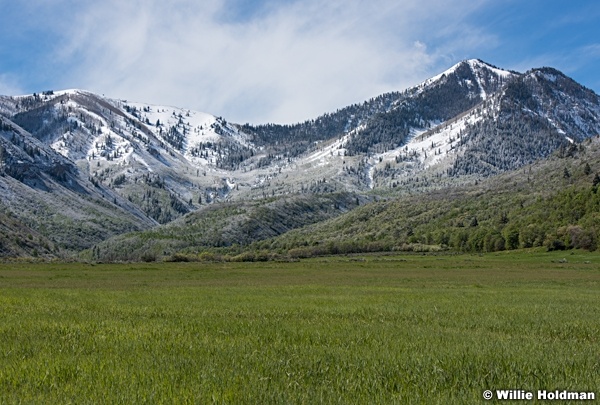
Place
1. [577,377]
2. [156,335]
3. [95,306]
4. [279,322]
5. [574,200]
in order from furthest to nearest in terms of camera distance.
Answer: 1. [574,200]
2. [95,306]
3. [279,322]
4. [156,335]
5. [577,377]

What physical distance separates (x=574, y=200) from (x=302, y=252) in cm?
9599

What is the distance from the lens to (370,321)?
2141 cm

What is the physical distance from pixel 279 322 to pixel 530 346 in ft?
31.5

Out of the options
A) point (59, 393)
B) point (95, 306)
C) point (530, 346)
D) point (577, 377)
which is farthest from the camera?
point (95, 306)

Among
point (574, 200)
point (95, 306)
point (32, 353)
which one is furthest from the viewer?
point (574, 200)

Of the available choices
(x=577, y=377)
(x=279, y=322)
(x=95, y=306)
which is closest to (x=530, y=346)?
(x=577, y=377)

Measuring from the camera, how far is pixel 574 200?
170125 mm

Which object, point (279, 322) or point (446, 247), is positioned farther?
point (446, 247)

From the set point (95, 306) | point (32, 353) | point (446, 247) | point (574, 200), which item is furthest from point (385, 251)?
point (32, 353)

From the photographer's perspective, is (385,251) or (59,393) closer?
(59,393)

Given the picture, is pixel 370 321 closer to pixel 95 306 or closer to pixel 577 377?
pixel 577 377

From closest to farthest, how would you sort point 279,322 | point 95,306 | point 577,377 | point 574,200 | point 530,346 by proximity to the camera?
point 577,377, point 530,346, point 279,322, point 95,306, point 574,200

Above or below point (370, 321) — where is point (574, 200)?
Result: above

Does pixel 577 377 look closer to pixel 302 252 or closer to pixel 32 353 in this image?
pixel 32 353
